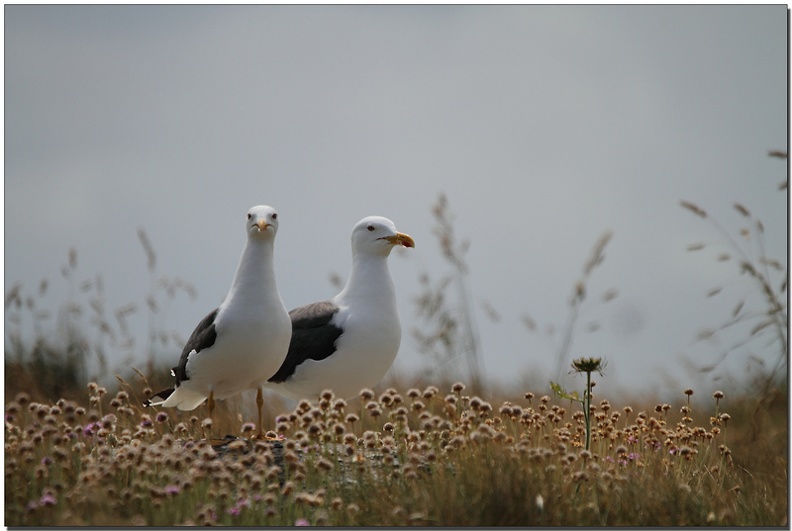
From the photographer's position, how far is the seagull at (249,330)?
16.0ft

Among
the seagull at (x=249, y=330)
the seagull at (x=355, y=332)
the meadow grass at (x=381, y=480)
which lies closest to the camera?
the meadow grass at (x=381, y=480)

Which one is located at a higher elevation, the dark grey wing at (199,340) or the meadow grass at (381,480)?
the dark grey wing at (199,340)

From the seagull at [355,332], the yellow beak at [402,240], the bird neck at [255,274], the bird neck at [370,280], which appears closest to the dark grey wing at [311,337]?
the seagull at [355,332]

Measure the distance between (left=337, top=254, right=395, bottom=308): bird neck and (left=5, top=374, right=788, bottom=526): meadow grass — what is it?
0.85m

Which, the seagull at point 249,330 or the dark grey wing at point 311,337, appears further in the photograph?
the dark grey wing at point 311,337

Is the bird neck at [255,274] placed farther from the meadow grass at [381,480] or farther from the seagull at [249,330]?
the meadow grass at [381,480]

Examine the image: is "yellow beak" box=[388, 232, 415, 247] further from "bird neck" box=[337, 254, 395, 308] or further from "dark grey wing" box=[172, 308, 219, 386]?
"dark grey wing" box=[172, 308, 219, 386]

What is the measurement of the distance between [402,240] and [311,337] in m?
0.73

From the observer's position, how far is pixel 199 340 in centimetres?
507

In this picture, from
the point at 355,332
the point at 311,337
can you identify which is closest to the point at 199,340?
the point at 311,337

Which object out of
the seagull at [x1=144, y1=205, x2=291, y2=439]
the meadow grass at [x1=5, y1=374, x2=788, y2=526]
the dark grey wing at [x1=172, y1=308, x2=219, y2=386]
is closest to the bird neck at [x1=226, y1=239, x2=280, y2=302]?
the seagull at [x1=144, y1=205, x2=291, y2=439]

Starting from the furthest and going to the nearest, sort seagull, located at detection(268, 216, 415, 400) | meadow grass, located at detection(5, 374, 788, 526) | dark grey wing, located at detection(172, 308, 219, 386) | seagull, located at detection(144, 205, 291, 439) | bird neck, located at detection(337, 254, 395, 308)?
bird neck, located at detection(337, 254, 395, 308) < seagull, located at detection(268, 216, 415, 400) < dark grey wing, located at detection(172, 308, 219, 386) < seagull, located at detection(144, 205, 291, 439) < meadow grass, located at detection(5, 374, 788, 526)

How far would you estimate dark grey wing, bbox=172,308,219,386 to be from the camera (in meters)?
4.99

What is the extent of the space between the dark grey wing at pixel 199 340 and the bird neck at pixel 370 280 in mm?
842
